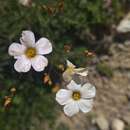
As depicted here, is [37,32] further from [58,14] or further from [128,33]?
[128,33]

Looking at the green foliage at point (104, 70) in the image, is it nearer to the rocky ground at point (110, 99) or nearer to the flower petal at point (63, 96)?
the rocky ground at point (110, 99)

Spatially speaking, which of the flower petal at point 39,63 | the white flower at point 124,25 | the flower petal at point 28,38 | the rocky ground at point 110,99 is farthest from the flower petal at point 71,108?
the white flower at point 124,25

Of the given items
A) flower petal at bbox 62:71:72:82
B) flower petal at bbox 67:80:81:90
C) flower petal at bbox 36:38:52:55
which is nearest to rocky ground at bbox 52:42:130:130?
flower petal at bbox 67:80:81:90

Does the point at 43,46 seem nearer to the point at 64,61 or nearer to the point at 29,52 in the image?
the point at 29,52

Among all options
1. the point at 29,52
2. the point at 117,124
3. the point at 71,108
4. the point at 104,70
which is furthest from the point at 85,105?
the point at 104,70

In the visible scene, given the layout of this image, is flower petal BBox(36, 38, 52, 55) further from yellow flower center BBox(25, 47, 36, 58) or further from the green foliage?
the green foliage

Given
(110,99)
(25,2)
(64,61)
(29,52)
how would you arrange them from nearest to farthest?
(29,52), (64,61), (25,2), (110,99)
